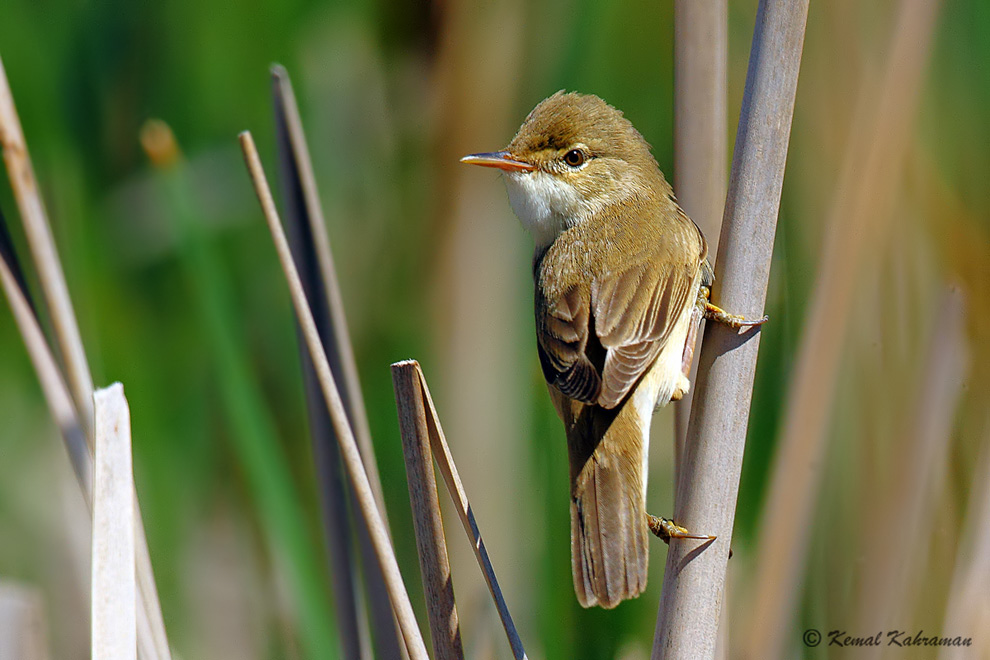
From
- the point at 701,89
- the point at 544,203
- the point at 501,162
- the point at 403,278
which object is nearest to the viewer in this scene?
the point at 701,89

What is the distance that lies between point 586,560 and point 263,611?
1.28 m

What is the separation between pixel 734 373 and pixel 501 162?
81cm

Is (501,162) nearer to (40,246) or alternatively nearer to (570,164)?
(570,164)

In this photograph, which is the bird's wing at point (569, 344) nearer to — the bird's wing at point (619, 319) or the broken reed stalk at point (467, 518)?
the bird's wing at point (619, 319)

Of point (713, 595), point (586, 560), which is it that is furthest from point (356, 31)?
point (713, 595)

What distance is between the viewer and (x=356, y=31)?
294 centimetres

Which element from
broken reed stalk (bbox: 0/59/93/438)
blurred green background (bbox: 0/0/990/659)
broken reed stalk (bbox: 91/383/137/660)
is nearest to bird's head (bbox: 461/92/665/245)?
blurred green background (bbox: 0/0/990/659)

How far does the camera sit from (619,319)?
6.31 ft

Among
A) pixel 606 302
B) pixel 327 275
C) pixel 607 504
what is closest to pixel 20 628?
pixel 327 275

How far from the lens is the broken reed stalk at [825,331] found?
1945 mm

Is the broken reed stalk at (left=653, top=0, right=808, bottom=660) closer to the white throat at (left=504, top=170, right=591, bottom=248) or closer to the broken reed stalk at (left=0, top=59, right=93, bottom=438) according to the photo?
the white throat at (left=504, top=170, right=591, bottom=248)

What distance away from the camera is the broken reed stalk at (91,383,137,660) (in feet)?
4.19

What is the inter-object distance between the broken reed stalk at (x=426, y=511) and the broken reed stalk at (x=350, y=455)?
5 cm

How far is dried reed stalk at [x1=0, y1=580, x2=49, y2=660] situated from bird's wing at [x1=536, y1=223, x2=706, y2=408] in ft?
3.84
